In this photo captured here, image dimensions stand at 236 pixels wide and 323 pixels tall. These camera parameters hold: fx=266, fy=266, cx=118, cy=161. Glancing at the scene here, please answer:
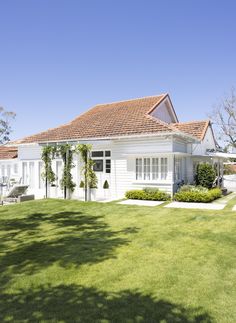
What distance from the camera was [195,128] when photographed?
24.8 meters

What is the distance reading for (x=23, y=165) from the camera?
25719 millimetres

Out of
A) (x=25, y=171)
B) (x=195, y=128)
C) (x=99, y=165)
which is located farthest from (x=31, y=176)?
(x=195, y=128)

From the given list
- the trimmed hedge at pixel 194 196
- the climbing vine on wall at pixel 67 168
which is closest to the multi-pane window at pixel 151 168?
the trimmed hedge at pixel 194 196

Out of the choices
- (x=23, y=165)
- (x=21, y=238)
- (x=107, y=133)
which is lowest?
(x=21, y=238)

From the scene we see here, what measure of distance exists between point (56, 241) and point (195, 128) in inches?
752

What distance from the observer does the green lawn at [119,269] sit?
15.5ft

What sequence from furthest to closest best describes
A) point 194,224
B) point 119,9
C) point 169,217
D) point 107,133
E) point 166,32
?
point 107,133
point 166,32
point 119,9
point 169,217
point 194,224

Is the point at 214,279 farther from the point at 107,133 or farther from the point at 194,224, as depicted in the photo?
the point at 107,133

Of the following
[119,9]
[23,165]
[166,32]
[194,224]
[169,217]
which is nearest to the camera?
[194,224]

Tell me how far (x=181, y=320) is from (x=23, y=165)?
2374 centimetres

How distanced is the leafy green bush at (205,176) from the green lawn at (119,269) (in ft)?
30.6

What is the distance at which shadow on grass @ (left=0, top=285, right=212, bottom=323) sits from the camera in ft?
14.6

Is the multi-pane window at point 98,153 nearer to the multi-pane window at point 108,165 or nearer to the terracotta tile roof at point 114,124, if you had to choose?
the multi-pane window at point 108,165

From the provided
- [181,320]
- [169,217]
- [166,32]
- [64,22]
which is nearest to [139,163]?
[169,217]
